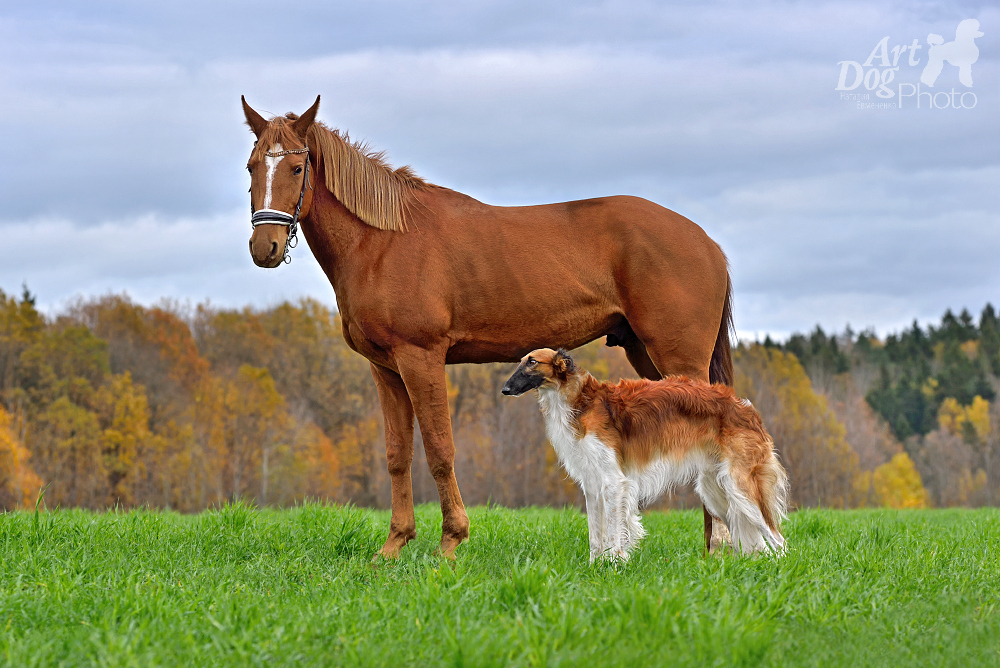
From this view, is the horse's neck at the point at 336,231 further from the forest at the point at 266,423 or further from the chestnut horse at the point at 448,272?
the forest at the point at 266,423

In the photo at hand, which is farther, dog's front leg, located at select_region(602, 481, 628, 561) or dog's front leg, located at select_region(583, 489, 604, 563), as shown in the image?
dog's front leg, located at select_region(583, 489, 604, 563)

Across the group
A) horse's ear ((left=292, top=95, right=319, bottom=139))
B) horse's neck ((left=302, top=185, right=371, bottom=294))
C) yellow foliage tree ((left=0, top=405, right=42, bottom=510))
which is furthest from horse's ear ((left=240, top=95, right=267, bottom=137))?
yellow foliage tree ((left=0, top=405, right=42, bottom=510))

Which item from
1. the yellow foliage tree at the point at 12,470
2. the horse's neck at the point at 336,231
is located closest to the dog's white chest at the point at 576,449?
the horse's neck at the point at 336,231

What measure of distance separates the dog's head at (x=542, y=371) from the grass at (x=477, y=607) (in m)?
1.29

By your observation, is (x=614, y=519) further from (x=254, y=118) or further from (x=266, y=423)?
(x=266, y=423)

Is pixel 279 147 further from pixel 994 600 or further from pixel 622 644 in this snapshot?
pixel 994 600

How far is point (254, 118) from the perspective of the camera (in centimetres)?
708

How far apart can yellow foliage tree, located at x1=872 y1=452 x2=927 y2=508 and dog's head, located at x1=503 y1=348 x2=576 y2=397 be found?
65.3 meters

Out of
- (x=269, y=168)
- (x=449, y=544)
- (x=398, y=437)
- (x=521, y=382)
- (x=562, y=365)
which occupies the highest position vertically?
(x=269, y=168)

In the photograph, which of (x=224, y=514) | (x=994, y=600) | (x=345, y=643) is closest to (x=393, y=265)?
(x=224, y=514)

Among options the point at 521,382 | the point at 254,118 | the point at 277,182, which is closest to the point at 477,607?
the point at 521,382

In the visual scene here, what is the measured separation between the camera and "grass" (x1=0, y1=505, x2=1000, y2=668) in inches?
153

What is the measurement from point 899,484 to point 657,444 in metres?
68.0

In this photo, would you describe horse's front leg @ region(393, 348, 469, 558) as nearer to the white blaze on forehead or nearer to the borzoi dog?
the borzoi dog
